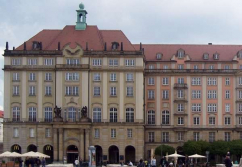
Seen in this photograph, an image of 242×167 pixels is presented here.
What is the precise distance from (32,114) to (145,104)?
823 inches

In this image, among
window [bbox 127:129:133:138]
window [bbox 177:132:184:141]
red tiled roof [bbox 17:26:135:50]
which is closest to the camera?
window [bbox 127:129:133:138]

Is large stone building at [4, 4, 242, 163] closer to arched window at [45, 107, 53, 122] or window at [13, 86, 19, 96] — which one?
arched window at [45, 107, 53, 122]

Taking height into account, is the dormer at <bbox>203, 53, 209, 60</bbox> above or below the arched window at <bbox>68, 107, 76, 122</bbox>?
above

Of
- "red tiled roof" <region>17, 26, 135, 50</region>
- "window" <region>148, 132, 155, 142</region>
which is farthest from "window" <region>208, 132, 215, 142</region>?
"red tiled roof" <region>17, 26, 135, 50</region>

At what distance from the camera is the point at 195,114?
12975 centimetres

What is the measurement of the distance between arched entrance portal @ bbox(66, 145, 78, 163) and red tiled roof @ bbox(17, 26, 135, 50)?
1699cm

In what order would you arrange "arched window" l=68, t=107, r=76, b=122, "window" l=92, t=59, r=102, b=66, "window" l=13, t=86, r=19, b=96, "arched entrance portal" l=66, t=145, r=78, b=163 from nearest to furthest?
"arched entrance portal" l=66, t=145, r=78, b=163, "arched window" l=68, t=107, r=76, b=122, "window" l=13, t=86, r=19, b=96, "window" l=92, t=59, r=102, b=66

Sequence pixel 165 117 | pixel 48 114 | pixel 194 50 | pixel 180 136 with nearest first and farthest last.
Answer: pixel 48 114 → pixel 180 136 → pixel 165 117 → pixel 194 50

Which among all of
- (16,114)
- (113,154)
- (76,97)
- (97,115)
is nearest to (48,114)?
(16,114)

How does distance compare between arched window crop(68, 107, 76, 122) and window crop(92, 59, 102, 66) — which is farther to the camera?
window crop(92, 59, 102, 66)

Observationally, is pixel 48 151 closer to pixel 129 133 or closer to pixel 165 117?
pixel 129 133

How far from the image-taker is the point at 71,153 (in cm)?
11938

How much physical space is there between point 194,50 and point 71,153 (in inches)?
1254

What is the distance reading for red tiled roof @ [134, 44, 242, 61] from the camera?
132 metres
